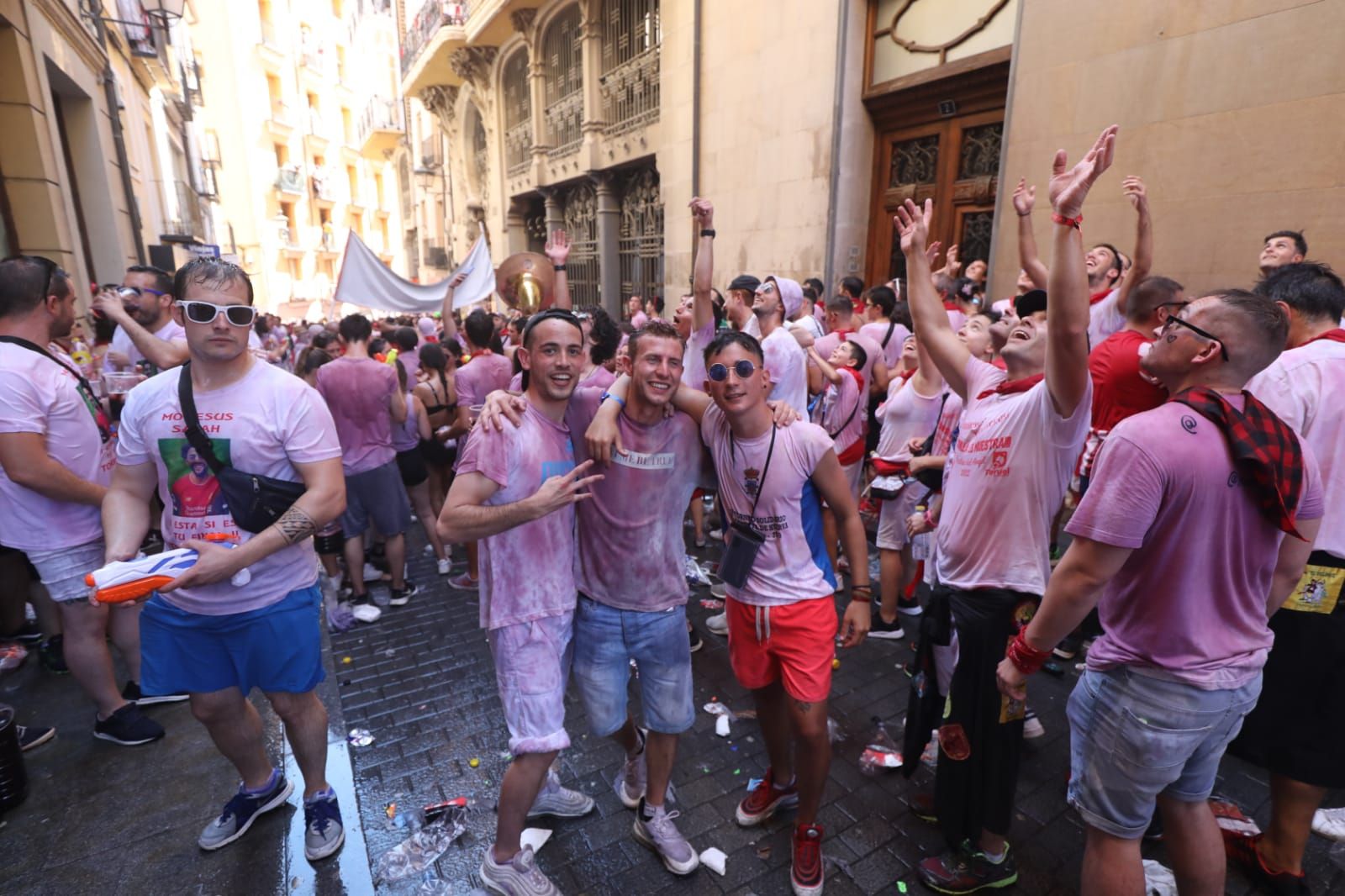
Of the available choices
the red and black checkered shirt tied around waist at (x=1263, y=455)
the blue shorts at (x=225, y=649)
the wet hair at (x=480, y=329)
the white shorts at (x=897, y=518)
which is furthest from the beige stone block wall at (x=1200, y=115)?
the blue shorts at (x=225, y=649)

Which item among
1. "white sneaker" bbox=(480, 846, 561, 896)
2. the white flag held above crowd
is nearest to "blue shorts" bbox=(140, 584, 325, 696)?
"white sneaker" bbox=(480, 846, 561, 896)

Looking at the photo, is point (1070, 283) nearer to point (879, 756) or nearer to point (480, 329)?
point (879, 756)

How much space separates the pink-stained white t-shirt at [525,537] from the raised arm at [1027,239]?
2216mm

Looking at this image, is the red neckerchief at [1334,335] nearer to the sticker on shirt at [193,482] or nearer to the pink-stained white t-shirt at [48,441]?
the sticker on shirt at [193,482]

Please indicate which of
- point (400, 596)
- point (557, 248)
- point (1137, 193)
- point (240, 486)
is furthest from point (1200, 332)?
point (400, 596)

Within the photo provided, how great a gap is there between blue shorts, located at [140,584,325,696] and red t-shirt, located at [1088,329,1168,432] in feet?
13.3

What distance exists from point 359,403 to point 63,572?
2.11 metres

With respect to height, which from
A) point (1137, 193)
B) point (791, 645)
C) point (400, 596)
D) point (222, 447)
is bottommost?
point (400, 596)

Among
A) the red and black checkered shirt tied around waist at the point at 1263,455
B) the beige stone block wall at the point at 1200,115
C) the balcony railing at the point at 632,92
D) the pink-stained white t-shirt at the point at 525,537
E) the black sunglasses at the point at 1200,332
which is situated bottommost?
the pink-stained white t-shirt at the point at 525,537

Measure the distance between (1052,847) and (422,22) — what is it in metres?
30.0

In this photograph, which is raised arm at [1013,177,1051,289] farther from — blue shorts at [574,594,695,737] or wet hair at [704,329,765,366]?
blue shorts at [574,594,695,737]

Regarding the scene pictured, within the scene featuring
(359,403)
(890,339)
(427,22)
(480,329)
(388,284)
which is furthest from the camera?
(427,22)

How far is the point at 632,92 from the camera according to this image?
592 inches

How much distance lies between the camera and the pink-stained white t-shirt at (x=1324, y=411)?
2660 mm
